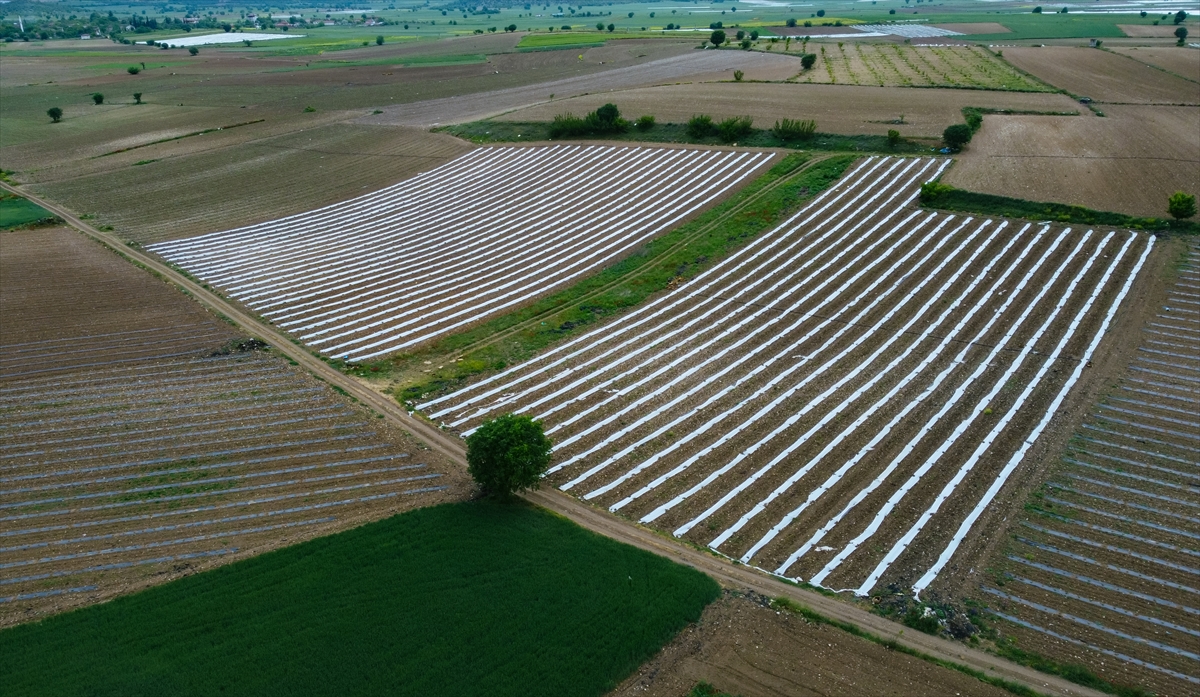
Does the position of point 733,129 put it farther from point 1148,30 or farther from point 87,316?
point 1148,30

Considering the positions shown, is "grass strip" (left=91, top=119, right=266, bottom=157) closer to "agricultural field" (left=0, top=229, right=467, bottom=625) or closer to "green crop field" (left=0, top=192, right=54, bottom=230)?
"green crop field" (left=0, top=192, right=54, bottom=230)

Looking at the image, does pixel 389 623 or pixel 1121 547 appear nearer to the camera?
pixel 389 623

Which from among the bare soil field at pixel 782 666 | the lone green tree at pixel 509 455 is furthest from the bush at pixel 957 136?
the bare soil field at pixel 782 666

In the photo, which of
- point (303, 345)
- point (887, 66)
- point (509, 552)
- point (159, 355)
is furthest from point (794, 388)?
point (887, 66)

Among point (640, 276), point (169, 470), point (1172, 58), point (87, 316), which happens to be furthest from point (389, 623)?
point (1172, 58)

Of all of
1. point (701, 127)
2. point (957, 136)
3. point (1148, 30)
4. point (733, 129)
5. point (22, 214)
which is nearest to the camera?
point (957, 136)

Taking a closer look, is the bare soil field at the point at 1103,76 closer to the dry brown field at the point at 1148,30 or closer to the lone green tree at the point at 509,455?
the dry brown field at the point at 1148,30

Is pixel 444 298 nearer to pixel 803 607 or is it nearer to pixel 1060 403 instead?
pixel 803 607
